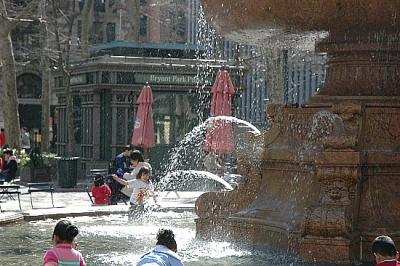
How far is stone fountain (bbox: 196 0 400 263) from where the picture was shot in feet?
29.0

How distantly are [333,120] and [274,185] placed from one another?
150 centimetres

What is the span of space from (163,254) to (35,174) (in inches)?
780

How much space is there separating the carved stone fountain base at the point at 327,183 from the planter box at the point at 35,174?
15.1 m

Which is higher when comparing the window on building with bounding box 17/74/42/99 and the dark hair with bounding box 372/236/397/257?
the window on building with bounding box 17/74/42/99

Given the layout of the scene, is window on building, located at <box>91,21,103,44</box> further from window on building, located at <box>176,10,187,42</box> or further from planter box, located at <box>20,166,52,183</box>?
planter box, located at <box>20,166,52,183</box>

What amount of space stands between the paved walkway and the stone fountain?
4.50m

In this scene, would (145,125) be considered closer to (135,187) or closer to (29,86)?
(135,187)

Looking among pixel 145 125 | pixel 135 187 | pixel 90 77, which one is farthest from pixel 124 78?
pixel 135 187

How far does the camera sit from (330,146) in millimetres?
8898

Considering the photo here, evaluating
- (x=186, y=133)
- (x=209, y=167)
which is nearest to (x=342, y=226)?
(x=209, y=167)

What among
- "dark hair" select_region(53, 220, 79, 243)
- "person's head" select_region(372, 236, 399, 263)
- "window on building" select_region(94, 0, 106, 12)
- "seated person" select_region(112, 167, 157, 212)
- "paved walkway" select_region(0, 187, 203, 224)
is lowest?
"paved walkway" select_region(0, 187, 203, 224)

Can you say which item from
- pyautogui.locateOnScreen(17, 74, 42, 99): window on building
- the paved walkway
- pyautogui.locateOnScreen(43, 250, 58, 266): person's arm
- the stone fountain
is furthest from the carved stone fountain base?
pyautogui.locateOnScreen(17, 74, 42, 99): window on building

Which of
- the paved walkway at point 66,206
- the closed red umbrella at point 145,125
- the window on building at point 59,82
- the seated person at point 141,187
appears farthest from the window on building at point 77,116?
the seated person at point 141,187

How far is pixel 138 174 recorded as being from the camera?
12781mm
